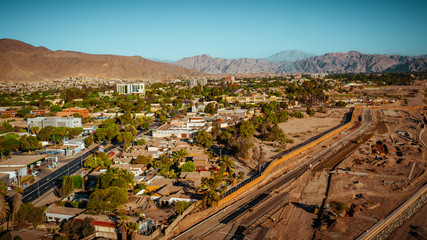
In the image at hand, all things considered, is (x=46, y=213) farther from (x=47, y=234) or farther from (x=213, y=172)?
(x=213, y=172)

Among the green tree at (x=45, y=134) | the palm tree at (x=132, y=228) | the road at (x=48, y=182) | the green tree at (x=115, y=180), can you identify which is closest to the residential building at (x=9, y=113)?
the green tree at (x=45, y=134)

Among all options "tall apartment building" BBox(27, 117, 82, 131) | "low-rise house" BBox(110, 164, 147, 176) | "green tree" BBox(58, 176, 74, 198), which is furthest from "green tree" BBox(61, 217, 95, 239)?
"tall apartment building" BBox(27, 117, 82, 131)

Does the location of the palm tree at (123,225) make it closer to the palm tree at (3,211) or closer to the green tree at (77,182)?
the palm tree at (3,211)

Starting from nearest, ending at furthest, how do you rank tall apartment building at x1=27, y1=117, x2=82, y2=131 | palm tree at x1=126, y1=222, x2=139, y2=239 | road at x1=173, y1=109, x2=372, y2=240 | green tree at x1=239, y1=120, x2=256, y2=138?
1. palm tree at x1=126, y1=222, x2=139, y2=239
2. road at x1=173, y1=109, x2=372, y2=240
3. green tree at x1=239, y1=120, x2=256, y2=138
4. tall apartment building at x1=27, y1=117, x2=82, y2=131

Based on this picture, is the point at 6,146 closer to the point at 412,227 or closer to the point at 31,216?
the point at 31,216

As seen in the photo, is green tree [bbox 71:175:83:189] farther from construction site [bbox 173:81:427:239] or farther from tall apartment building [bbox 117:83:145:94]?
tall apartment building [bbox 117:83:145:94]

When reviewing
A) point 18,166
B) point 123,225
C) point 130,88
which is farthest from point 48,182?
point 130,88
